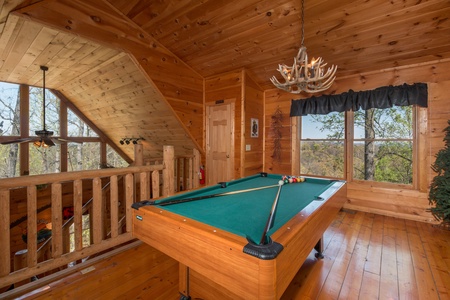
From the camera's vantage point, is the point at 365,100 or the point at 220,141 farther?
the point at 220,141

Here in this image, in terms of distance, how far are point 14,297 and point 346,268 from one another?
272 centimetres

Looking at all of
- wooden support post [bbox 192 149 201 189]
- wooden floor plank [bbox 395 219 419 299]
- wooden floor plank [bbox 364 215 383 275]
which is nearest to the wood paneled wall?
wooden support post [bbox 192 149 201 189]

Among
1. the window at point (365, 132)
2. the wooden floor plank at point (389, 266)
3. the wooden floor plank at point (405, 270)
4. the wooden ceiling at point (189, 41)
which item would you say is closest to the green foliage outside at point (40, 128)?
the wooden ceiling at point (189, 41)

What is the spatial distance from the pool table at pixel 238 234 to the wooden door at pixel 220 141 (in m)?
2.30

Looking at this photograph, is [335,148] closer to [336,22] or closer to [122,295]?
[336,22]

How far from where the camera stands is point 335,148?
13.0ft

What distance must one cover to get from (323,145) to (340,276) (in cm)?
268

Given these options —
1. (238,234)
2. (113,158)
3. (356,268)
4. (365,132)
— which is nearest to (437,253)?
(356,268)

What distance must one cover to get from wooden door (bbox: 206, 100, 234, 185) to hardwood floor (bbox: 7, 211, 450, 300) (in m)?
2.18

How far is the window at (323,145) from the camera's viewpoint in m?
3.92

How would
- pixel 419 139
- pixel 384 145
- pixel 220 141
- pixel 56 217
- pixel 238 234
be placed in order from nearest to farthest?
pixel 238 234 → pixel 56 217 → pixel 419 139 → pixel 384 145 → pixel 220 141

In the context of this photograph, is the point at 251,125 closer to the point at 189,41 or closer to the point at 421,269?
the point at 189,41

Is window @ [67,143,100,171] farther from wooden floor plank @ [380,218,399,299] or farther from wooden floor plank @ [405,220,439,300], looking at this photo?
wooden floor plank @ [405,220,439,300]

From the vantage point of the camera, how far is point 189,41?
338cm
